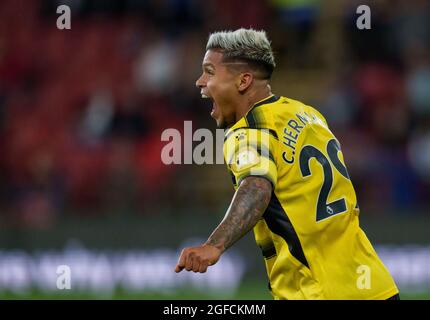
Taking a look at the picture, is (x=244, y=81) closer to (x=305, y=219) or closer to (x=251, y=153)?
(x=251, y=153)

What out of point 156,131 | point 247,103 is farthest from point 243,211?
point 156,131

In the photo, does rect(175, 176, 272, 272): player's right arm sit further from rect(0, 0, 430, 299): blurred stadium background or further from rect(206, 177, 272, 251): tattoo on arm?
rect(0, 0, 430, 299): blurred stadium background

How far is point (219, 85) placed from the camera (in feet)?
15.9

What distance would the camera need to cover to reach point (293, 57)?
16.3 meters

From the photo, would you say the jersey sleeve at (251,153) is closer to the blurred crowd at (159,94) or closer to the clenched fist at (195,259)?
the clenched fist at (195,259)

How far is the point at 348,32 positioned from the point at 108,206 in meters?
5.15

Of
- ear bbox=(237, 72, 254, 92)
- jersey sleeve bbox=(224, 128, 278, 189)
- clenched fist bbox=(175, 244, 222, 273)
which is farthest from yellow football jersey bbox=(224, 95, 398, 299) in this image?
clenched fist bbox=(175, 244, 222, 273)

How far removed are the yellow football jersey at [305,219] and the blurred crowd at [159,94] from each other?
861cm

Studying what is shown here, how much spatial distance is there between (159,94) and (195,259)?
36.0ft

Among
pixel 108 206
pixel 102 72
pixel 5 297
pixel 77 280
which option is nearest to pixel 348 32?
pixel 102 72

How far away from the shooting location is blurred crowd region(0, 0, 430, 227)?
44.7 ft

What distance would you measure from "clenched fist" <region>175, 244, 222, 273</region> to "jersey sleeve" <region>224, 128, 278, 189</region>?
1.63 feet

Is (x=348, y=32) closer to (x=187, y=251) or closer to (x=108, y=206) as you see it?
(x=108, y=206)

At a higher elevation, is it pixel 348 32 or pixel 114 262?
pixel 348 32
